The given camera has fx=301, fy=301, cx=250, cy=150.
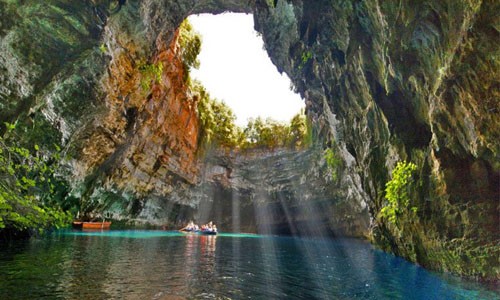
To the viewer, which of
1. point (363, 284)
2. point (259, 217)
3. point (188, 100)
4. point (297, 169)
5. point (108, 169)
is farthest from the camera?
point (259, 217)

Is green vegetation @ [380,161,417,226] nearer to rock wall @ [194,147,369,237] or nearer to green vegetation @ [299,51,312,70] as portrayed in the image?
green vegetation @ [299,51,312,70]

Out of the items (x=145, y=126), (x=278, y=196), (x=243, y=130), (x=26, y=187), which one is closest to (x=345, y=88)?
(x=26, y=187)

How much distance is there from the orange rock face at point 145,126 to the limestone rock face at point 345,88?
13cm

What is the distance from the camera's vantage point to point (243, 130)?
36.5 meters

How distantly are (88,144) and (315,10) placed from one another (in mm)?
15814

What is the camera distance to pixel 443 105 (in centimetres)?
853

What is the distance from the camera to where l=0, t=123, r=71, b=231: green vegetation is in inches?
241

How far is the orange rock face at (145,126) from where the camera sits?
19125mm

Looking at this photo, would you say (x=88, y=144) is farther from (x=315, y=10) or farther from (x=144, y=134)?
(x=315, y=10)

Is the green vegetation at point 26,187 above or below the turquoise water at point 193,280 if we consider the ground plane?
above

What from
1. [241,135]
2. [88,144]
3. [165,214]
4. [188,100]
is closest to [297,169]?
[241,135]

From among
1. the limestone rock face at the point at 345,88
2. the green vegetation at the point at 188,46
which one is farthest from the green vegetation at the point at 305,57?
the green vegetation at the point at 188,46

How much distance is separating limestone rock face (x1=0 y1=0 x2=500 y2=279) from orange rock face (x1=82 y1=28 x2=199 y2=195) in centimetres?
13

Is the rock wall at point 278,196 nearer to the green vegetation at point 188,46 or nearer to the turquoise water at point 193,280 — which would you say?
the green vegetation at point 188,46
